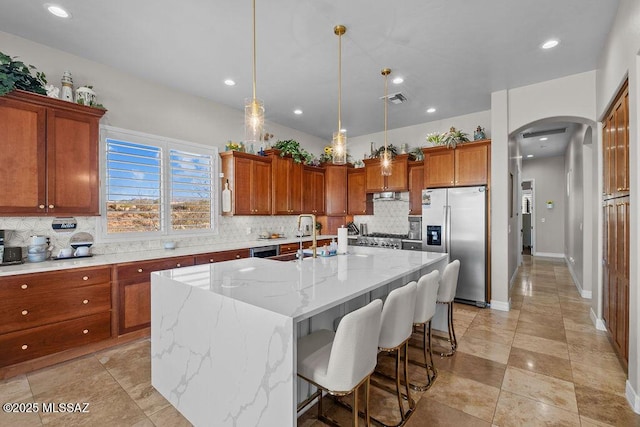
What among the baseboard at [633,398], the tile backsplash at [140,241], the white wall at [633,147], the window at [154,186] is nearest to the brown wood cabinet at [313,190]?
the tile backsplash at [140,241]

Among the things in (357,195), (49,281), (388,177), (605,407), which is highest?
(388,177)

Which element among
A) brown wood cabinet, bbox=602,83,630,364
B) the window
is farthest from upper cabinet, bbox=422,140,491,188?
the window

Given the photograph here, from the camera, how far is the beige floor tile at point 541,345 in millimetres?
2938

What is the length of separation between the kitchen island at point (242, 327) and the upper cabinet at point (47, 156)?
5.70ft

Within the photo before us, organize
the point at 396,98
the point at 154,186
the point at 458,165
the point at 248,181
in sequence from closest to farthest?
the point at 154,186, the point at 396,98, the point at 458,165, the point at 248,181

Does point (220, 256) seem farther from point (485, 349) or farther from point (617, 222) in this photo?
point (617, 222)

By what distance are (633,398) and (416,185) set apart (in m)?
3.84

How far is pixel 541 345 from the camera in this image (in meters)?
3.09

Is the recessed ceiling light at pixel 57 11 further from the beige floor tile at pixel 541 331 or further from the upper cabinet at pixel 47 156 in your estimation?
the beige floor tile at pixel 541 331

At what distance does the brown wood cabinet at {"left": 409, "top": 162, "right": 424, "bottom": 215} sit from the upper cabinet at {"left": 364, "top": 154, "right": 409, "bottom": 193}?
10 centimetres

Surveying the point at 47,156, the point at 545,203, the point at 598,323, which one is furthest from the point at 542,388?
the point at 545,203

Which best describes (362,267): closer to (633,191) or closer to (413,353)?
(413,353)

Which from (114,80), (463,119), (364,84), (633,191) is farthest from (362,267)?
(463,119)

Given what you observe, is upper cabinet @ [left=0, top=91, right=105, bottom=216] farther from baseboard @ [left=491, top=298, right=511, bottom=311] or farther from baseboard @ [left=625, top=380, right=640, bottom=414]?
baseboard @ [left=491, top=298, right=511, bottom=311]
